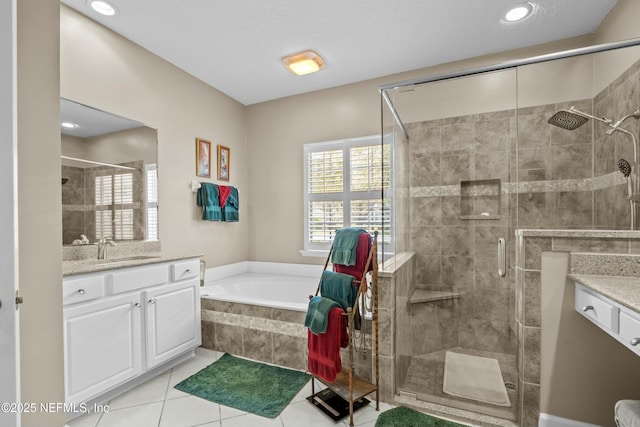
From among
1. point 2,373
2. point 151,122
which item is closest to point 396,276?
point 2,373

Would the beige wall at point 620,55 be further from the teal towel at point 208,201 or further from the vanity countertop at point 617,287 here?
the teal towel at point 208,201

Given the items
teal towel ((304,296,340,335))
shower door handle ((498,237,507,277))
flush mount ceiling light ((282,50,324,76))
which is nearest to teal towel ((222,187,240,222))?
flush mount ceiling light ((282,50,324,76))

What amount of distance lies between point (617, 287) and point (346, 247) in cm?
126

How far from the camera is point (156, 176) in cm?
276

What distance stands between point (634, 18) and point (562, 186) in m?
1.19

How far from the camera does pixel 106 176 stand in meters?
2.39

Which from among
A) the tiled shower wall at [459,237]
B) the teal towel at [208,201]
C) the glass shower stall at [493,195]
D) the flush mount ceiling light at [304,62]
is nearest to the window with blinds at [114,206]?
the teal towel at [208,201]

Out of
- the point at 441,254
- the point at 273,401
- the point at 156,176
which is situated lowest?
the point at 273,401

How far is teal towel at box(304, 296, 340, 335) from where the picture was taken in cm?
175

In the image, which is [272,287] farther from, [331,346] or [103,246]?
[331,346]

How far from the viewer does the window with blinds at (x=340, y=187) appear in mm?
3281

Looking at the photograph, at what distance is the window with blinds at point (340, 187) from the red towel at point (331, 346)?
161 centimetres

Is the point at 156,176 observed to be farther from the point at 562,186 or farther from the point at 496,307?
the point at 562,186

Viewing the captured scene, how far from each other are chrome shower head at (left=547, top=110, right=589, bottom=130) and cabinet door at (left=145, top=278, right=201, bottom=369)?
2.83 metres
